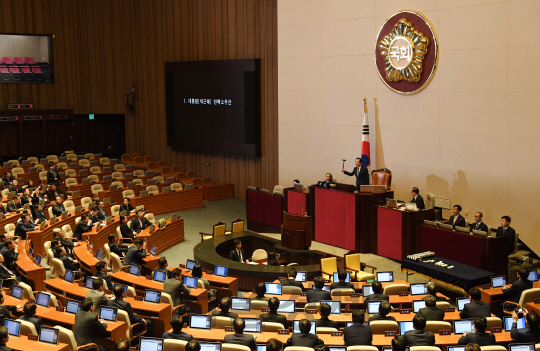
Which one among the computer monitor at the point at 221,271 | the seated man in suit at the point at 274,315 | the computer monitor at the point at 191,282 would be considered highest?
the seated man in suit at the point at 274,315

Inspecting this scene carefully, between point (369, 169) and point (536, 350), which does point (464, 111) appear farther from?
point (536, 350)

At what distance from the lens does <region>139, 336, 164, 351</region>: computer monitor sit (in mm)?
6652

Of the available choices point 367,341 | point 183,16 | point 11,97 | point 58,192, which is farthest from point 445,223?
point 11,97

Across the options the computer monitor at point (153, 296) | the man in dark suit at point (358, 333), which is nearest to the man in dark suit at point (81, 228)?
the computer monitor at point (153, 296)

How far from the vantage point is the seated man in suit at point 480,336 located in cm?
678

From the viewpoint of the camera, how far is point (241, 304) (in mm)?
8383

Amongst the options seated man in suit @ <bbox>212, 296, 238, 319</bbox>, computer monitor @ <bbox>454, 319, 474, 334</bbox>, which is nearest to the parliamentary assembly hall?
computer monitor @ <bbox>454, 319, 474, 334</bbox>

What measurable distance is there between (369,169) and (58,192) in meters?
8.52

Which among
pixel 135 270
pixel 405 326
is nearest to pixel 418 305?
pixel 405 326

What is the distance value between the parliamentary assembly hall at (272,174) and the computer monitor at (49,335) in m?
0.04

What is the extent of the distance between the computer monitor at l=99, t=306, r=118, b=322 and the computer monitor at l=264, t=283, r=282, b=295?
7.82ft

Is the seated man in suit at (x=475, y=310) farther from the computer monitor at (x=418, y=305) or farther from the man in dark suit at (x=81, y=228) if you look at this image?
the man in dark suit at (x=81, y=228)

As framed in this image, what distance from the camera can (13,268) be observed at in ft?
36.7

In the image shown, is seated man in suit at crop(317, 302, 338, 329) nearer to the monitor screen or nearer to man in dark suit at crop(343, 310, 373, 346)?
man in dark suit at crop(343, 310, 373, 346)
